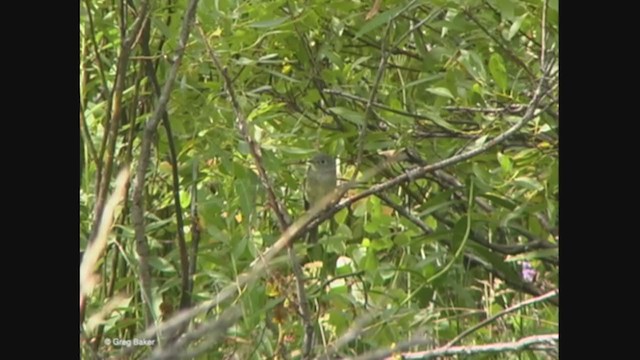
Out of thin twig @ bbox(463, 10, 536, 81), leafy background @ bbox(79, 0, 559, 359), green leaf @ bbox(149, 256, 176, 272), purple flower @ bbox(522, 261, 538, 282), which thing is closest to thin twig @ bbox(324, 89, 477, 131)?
leafy background @ bbox(79, 0, 559, 359)

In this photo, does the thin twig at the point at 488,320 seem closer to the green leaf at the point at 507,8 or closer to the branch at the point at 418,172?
the branch at the point at 418,172

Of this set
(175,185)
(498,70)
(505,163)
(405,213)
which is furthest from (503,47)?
(175,185)

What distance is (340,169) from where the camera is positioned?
1.88m

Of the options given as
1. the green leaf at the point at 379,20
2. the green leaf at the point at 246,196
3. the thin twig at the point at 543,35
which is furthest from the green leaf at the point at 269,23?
the thin twig at the point at 543,35

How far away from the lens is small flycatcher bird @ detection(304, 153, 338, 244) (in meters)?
1.87

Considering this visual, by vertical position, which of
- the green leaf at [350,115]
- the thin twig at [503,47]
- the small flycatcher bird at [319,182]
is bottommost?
the small flycatcher bird at [319,182]

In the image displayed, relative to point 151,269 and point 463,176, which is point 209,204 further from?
point 463,176

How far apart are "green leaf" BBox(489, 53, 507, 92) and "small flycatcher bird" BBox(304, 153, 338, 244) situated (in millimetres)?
253

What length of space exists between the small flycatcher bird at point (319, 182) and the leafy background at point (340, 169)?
0.04ft

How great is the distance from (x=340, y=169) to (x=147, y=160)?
276 mm

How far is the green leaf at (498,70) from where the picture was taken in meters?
1.84

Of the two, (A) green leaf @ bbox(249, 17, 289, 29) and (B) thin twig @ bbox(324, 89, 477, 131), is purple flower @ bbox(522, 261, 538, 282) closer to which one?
(B) thin twig @ bbox(324, 89, 477, 131)

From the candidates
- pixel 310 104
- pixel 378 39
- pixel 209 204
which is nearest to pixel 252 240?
pixel 209 204

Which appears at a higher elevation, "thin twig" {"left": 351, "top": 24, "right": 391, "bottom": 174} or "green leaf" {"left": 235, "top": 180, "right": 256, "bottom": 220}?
"thin twig" {"left": 351, "top": 24, "right": 391, "bottom": 174}
